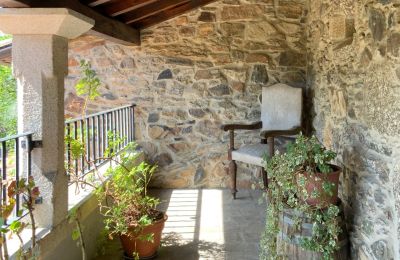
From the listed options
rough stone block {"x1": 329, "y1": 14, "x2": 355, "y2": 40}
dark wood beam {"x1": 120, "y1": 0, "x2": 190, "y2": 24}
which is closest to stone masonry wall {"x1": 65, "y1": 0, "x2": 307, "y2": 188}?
dark wood beam {"x1": 120, "y1": 0, "x2": 190, "y2": 24}

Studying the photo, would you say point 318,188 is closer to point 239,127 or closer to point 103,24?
point 239,127

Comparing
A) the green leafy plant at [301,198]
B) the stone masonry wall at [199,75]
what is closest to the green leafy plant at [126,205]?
the green leafy plant at [301,198]

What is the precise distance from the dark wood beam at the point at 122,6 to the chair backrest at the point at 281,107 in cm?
160

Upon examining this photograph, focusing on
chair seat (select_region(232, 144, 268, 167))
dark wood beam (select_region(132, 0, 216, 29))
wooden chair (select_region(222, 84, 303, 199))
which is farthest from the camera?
dark wood beam (select_region(132, 0, 216, 29))

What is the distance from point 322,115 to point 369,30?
1374 millimetres

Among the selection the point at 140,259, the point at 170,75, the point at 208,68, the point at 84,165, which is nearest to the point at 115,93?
the point at 170,75

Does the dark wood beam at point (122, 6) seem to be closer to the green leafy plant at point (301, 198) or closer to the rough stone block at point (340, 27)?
the rough stone block at point (340, 27)

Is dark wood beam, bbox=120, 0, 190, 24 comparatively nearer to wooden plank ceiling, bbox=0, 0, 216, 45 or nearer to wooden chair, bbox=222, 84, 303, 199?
wooden plank ceiling, bbox=0, 0, 216, 45

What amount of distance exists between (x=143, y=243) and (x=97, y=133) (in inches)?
60.8

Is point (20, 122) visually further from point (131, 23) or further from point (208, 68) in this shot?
point (208, 68)

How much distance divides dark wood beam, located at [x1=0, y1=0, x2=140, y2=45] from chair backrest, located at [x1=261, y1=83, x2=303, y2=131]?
1.55 meters

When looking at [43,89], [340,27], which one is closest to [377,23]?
[340,27]

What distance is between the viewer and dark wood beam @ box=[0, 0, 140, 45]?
2.26 m

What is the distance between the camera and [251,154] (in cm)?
374
